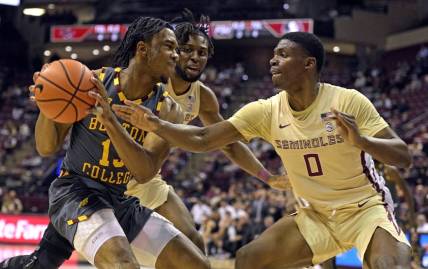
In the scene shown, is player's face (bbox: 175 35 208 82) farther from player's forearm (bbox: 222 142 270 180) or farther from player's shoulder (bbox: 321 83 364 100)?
player's shoulder (bbox: 321 83 364 100)

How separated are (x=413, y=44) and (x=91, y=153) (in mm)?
24125

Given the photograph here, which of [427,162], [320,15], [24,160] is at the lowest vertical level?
[24,160]

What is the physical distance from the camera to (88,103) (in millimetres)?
4504

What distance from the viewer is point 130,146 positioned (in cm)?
453

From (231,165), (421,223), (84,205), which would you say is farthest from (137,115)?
(231,165)

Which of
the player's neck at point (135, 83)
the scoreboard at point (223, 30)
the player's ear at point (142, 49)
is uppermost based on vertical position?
the player's ear at point (142, 49)

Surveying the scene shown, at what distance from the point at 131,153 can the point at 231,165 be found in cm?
1622

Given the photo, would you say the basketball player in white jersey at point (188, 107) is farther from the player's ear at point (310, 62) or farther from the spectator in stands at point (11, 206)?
the spectator in stands at point (11, 206)

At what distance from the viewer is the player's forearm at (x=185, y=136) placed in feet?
15.6

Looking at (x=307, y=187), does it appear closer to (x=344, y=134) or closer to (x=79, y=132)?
(x=344, y=134)

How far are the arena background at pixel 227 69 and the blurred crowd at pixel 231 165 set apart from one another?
0.04 metres

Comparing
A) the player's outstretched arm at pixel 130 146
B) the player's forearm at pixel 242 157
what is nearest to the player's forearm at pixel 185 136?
the player's outstretched arm at pixel 130 146

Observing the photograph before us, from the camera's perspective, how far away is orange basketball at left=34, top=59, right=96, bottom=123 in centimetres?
445

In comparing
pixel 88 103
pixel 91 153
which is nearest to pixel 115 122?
pixel 88 103
